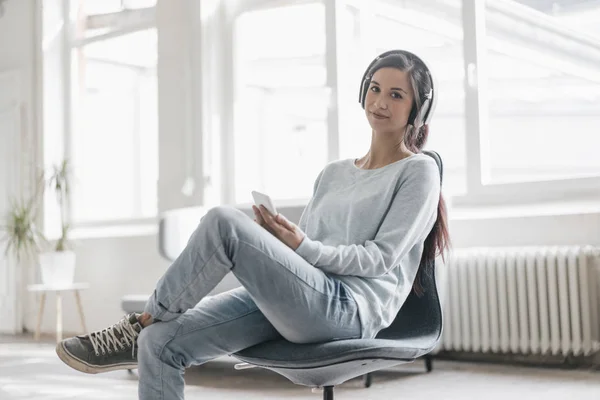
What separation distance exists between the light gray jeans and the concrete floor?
1.35 metres

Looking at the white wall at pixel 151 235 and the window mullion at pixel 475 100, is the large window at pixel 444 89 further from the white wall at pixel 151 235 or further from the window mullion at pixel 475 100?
the white wall at pixel 151 235

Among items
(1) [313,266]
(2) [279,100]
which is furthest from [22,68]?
(1) [313,266]

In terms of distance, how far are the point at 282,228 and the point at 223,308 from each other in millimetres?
248

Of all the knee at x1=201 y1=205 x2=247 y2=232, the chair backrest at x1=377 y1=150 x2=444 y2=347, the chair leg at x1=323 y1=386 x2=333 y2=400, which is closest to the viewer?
the knee at x1=201 y1=205 x2=247 y2=232

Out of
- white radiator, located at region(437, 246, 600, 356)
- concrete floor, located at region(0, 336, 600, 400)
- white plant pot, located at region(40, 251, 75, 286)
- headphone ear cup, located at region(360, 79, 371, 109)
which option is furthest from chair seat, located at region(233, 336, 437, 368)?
white plant pot, located at region(40, 251, 75, 286)

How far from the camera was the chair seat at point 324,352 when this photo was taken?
5.26ft

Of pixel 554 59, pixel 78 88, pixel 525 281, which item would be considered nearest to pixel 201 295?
pixel 525 281

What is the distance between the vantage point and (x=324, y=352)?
5.29 ft

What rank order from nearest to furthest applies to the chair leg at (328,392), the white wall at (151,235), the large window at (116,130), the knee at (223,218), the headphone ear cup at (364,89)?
the knee at (223,218), the chair leg at (328,392), the headphone ear cup at (364,89), the white wall at (151,235), the large window at (116,130)

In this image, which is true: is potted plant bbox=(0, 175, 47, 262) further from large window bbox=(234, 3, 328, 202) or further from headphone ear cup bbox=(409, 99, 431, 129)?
headphone ear cup bbox=(409, 99, 431, 129)

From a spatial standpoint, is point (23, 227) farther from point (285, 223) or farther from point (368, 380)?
point (285, 223)

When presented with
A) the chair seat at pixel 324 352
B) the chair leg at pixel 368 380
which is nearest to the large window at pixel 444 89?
the chair leg at pixel 368 380

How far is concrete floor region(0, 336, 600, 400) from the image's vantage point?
9.74 feet

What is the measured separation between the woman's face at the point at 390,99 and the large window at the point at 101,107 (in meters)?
3.99
